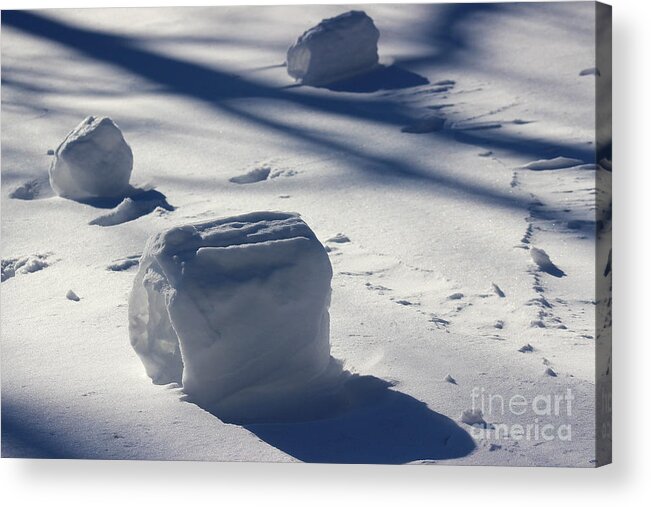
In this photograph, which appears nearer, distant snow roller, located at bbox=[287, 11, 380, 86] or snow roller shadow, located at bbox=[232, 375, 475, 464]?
snow roller shadow, located at bbox=[232, 375, 475, 464]

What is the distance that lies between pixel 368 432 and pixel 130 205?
174 cm

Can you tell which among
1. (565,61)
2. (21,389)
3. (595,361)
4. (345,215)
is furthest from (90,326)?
(565,61)

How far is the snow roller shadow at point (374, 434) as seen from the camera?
11.1 feet

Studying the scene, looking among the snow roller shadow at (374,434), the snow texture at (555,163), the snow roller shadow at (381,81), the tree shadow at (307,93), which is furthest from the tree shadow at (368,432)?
the snow roller shadow at (381,81)

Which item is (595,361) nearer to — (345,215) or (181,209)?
(345,215)

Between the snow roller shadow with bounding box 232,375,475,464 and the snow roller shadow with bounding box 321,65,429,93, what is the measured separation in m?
2.02

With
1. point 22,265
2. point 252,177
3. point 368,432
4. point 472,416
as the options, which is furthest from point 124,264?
point 472,416

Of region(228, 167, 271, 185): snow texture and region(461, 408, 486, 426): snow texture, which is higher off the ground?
region(228, 167, 271, 185): snow texture

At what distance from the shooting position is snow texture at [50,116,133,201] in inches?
187

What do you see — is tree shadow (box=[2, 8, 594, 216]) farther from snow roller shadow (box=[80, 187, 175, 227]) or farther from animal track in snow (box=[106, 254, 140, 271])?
animal track in snow (box=[106, 254, 140, 271])

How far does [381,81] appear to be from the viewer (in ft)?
17.3

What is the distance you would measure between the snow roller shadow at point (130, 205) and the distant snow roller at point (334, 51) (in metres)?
0.95

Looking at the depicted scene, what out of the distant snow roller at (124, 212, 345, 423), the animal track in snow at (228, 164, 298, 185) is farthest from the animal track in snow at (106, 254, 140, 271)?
the distant snow roller at (124, 212, 345, 423)

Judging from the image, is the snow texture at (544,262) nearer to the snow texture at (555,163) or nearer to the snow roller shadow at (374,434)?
the snow texture at (555,163)
